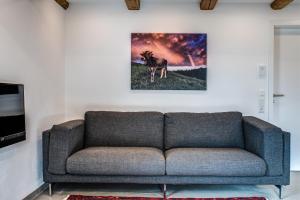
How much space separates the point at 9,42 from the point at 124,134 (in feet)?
5.37

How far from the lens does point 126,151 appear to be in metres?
3.00

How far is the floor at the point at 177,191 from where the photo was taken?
300cm

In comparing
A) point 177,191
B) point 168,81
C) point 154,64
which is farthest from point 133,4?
point 177,191

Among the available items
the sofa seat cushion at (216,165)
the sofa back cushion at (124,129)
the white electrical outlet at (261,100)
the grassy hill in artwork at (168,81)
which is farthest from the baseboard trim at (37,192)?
the white electrical outlet at (261,100)

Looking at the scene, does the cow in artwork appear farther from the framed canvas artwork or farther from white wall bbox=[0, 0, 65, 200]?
white wall bbox=[0, 0, 65, 200]

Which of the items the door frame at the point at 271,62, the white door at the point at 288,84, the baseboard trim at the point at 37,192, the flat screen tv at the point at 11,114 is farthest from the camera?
the white door at the point at 288,84

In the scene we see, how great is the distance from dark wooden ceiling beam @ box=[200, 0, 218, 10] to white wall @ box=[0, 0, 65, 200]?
6.12 ft

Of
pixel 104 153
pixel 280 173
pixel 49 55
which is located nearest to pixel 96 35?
pixel 49 55

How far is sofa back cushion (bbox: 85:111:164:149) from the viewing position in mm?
3447

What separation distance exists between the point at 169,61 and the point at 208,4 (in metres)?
0.88

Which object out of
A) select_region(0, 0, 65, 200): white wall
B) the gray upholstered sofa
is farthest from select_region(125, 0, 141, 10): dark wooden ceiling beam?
the gray upholstered sofa

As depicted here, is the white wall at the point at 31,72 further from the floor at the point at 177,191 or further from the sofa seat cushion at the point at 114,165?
the sofa seat cushion at the point at 114,165

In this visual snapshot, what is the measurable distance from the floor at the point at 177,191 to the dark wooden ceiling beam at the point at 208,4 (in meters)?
2.26

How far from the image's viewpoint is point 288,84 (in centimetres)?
397
